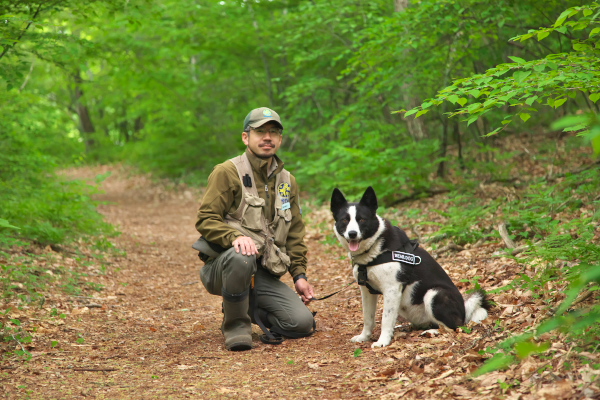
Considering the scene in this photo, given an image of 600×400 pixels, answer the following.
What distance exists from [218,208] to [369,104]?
805 centimetres

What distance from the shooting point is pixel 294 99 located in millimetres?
12836

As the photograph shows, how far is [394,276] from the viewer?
4.22 meters

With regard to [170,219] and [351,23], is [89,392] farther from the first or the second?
[170,219]

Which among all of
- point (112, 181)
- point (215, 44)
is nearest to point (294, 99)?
point (215, 44)

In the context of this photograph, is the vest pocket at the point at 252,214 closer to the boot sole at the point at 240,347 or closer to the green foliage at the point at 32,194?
the boot sole at the point at 240,347

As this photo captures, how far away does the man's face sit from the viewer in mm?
4746

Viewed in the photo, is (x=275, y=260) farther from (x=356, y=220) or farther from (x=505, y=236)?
(x=505, y=236)

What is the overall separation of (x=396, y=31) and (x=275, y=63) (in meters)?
8.99

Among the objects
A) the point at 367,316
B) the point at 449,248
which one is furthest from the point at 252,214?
the point at 449,248

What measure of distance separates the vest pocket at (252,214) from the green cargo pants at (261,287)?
329mm

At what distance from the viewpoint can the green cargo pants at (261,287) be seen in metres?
4.44

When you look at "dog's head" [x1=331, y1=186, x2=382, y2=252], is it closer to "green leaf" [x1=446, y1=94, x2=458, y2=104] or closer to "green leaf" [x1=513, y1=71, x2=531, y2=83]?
"green leaf" [x1=446, y1=94, x2=458, y2=104]

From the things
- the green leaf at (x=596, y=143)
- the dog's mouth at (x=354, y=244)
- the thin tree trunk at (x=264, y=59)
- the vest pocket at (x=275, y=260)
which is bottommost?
the vest pocket at (x=275, y=260)

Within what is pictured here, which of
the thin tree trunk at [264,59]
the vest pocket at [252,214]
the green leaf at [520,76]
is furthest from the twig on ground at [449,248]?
the thin tree trunk at [264,59]
